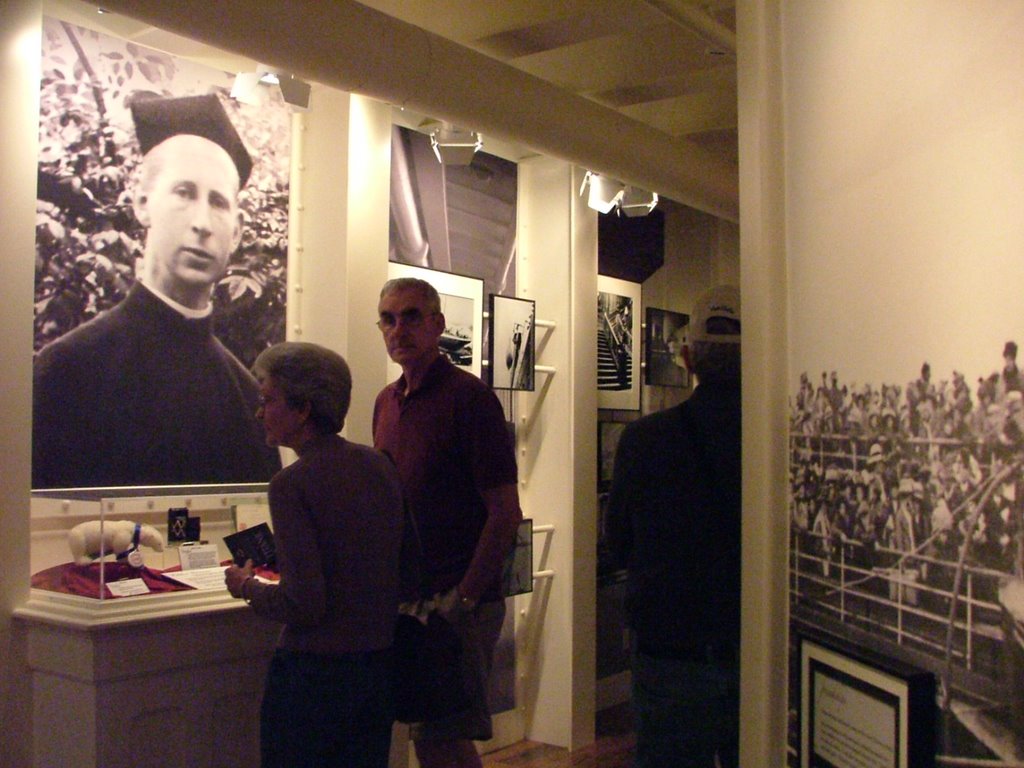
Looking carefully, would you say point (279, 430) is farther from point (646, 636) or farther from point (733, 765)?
point (733, 765)

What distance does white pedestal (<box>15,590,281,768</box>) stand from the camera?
2334 mm

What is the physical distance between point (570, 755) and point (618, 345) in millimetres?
2116

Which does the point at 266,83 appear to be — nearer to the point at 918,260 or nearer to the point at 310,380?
the point at 310,380

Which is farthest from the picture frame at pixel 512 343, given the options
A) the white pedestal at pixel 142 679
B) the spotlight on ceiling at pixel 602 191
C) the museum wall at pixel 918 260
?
the museum wall at pixel 918 260

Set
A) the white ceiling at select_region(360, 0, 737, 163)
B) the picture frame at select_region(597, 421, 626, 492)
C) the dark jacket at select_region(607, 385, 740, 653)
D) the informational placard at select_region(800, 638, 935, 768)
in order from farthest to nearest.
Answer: the picture frame at select_region(597, 421, 626, 492) → the white ceiling at select_region(360, 0, 737, 163) → the dark jacket at select_region(607, 385, 740, 653) → the informational placard at select_region(800, 638, 935, 768)

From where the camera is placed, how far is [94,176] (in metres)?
2.83

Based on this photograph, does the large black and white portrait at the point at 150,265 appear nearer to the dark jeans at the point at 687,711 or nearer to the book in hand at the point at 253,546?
the book in hand at the point at 253,546

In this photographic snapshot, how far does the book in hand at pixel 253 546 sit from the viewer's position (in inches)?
93.6

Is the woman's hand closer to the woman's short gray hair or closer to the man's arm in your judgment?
the woman's short gray hair

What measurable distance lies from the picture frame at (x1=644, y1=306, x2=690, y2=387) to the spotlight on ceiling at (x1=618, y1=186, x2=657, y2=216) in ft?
3.91

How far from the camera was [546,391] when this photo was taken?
4.45 m

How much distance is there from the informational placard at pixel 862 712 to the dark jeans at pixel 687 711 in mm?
400

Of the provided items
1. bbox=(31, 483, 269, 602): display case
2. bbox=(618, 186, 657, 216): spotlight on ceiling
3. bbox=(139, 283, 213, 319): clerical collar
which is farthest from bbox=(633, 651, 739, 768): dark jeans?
bbox=(618, 186, 657, 216): spotlight on ceiling

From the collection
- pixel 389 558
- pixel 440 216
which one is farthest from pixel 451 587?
pixel 440 216
